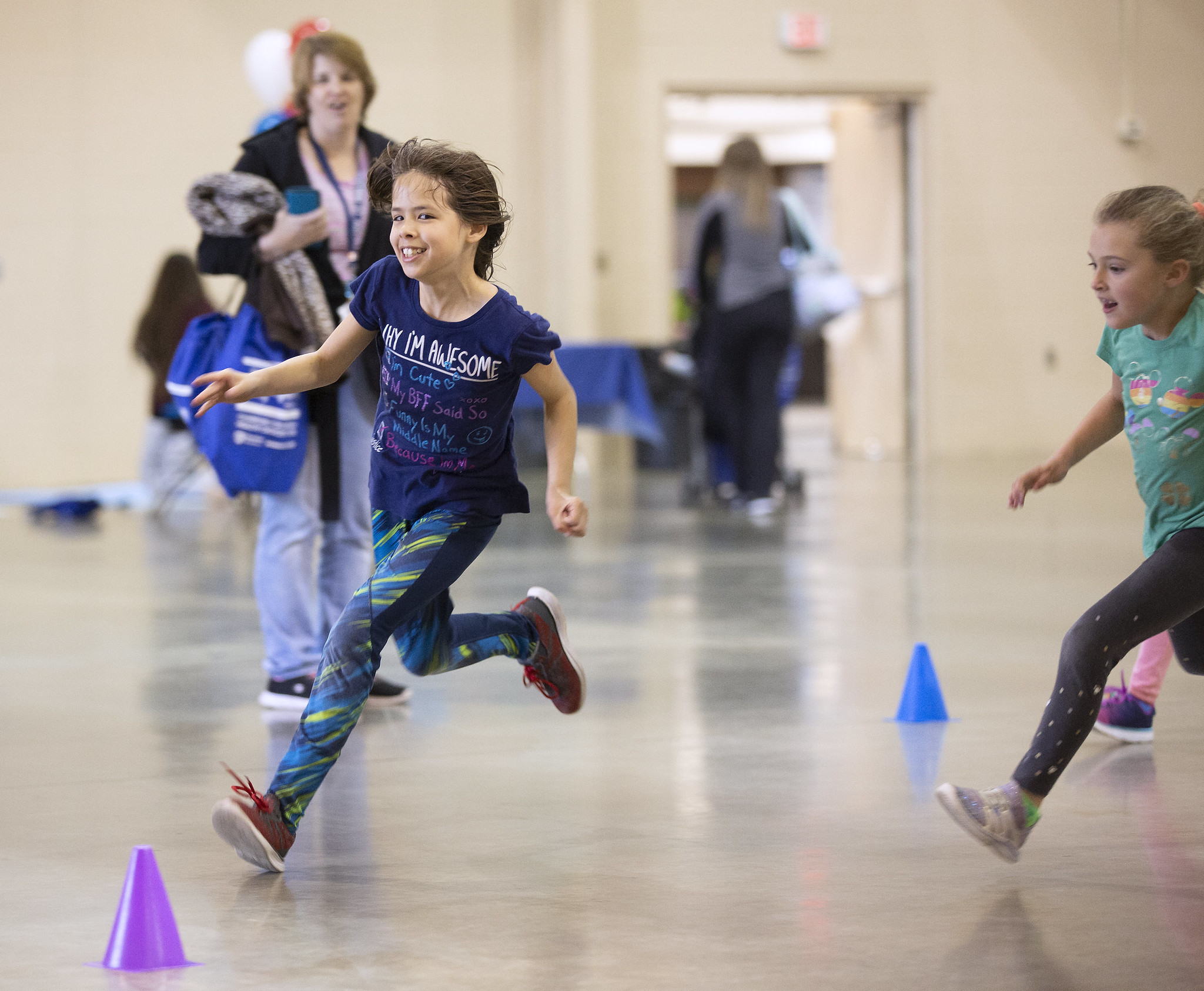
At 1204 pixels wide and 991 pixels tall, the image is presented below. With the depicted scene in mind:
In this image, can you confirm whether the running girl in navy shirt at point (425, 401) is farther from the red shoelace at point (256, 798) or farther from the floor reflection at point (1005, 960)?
the floor reflection at point (1005, 960)

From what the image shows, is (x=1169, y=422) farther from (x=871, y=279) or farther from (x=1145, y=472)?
(x=871, y=279)

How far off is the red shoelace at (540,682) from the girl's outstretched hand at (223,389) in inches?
39.2

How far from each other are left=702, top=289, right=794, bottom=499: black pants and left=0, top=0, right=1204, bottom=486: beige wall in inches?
149

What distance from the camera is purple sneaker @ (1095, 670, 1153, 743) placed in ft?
11.6

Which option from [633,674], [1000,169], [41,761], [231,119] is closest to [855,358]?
[1000,169]

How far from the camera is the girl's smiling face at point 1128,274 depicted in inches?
106

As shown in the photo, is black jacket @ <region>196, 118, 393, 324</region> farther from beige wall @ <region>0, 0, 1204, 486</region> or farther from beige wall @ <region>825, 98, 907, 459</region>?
beige wall @ <region>825, 98, 907, 459</region>

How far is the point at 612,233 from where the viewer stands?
43.7 ft

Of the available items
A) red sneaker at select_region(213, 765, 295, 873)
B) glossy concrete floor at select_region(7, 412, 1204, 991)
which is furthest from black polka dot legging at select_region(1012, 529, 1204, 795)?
red sneaker at select_region(213, 765, 295, 873)

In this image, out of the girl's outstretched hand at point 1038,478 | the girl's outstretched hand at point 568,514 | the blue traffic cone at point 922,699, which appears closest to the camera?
the girl's outstretched hand at point 568,514

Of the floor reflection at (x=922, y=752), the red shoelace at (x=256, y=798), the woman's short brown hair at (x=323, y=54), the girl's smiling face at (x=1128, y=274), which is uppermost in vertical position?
the woman's short brown hair at (x=323, y=54)

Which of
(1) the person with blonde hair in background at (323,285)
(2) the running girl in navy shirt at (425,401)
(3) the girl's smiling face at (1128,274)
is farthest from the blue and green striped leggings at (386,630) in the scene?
(3) the girl's smiling face at (1128,274)

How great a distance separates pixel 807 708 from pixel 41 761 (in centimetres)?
182

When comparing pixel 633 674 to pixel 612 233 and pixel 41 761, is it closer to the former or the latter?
pixel 41 761
